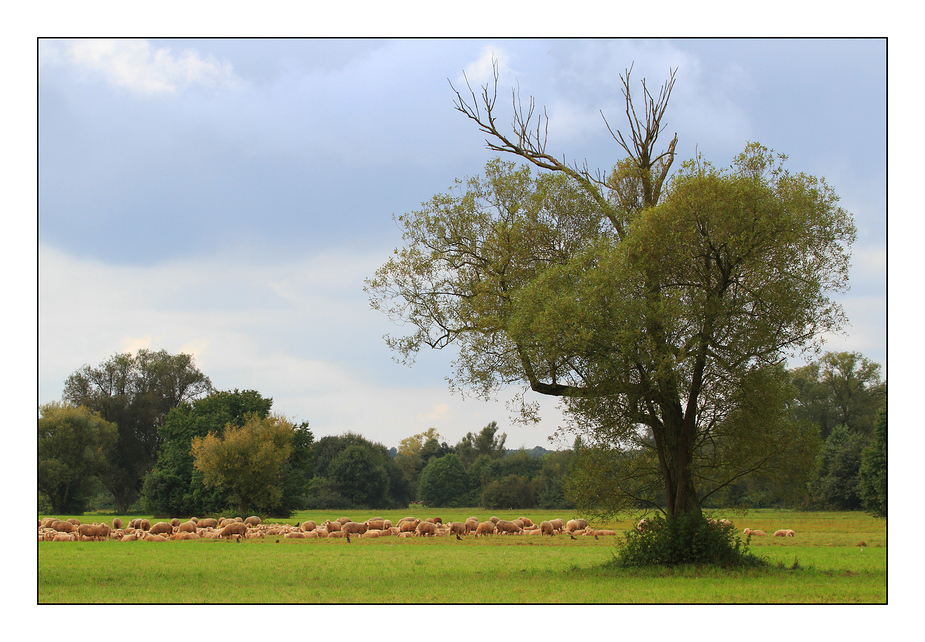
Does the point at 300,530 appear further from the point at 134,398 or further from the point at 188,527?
the point at 134,398

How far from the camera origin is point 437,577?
2038 cm

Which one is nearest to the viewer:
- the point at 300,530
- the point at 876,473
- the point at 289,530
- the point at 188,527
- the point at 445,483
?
the point at 300,530

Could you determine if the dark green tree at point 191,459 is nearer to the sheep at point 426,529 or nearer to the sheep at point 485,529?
the sheep at point 426,529

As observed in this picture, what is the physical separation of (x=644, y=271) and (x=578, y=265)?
6.35 feet

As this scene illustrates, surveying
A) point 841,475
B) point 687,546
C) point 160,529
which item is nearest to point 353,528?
point 160,529

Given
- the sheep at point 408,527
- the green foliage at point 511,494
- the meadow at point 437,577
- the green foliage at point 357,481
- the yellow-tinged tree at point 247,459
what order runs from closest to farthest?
the meadow at point 437,577, the sheep at point 408,527, the yellow-tinged tree at point 247,459, the green foliage at point 511,494, the green foliage at point 357,481

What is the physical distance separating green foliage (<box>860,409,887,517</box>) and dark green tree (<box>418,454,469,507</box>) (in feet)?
164

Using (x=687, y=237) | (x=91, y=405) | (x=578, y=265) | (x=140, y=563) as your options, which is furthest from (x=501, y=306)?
(x=91, y=405)

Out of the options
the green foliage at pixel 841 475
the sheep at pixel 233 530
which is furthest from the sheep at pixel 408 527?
the green foliage at pixel 841 475

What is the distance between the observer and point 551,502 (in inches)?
3120

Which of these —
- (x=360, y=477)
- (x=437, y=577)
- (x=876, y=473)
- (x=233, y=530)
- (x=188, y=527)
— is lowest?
(x=360, y=477)

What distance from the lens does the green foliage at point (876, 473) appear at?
1966 inches

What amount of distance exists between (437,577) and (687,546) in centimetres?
716

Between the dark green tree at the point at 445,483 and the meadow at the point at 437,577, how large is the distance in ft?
196
